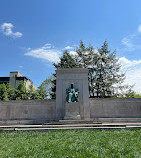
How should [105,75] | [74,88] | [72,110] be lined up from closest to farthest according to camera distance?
[72,110], [74,88], [105,75]

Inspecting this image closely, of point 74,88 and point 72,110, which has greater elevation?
point 74,88

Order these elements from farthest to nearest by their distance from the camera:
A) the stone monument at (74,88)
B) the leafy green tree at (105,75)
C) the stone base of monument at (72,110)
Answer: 1. the leafy green tree at (105,75)
2. the stone monument at (74,88)
3. the stone base of monument at (72,110)

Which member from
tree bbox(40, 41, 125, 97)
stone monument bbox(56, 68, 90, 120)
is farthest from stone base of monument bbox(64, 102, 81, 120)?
tree bbox(40, 41, 125, 97)

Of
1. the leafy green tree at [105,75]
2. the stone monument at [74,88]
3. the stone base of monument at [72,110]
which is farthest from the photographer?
the leafy green tree at [105,75]

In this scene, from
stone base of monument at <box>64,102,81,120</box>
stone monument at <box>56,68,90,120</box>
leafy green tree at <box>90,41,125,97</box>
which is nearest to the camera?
stone base of monument at <box>64,102,81,120</box>

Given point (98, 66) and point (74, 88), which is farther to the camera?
point (98, 66)

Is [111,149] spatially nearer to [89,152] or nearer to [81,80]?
[89,152]

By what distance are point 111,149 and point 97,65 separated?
851 inches

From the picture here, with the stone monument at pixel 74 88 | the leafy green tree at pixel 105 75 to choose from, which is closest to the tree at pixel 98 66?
the leafy green tree at pixel 105 75

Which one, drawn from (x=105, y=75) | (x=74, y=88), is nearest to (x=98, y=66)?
(x=105, y=75)

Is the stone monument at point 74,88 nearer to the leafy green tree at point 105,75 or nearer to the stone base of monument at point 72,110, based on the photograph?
the stone base of monument at point 72,110

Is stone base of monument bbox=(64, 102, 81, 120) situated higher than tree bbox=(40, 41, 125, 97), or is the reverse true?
tree bbox=(40, 41, 125, 97)

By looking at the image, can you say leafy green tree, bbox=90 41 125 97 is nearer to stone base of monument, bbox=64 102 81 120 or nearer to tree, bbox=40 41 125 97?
tree, bbox=40 41 125 97

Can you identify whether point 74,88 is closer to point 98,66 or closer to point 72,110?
point 72,110
